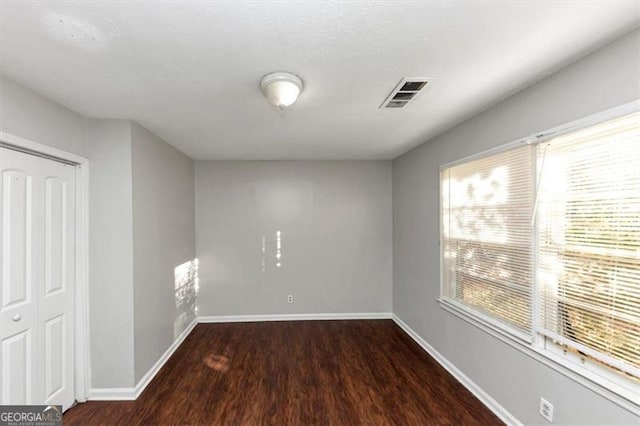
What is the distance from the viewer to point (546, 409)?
1.76m

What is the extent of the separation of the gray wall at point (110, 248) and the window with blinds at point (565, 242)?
315cm

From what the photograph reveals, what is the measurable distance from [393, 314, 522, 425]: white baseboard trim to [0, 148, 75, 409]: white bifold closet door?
348 centimetres

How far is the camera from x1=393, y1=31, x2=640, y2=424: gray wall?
144cm

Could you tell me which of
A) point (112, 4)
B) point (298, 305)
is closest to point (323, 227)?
point (298, 305)

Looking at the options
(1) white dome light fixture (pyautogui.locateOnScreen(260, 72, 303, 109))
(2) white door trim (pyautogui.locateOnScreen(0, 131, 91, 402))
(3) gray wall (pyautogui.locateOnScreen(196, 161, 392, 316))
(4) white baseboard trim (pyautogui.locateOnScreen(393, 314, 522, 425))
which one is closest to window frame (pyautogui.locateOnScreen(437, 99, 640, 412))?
(4) white baseboard trim (pyautogui.locateOnScreen(393, 314, 522, 425))

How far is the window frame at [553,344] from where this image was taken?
139 centimetres

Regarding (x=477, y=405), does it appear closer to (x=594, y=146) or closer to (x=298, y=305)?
(x=594, y=146)

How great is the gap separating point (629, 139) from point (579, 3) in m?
0.76

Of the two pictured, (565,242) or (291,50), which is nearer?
(291,50)

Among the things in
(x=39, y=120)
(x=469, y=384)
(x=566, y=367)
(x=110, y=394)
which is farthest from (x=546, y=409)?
(x=39, y=120)

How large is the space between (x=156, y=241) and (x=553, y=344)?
3.52 metres

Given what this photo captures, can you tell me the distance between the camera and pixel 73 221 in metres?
2.32

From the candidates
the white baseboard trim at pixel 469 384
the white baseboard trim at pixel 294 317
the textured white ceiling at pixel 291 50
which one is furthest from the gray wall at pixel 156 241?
the white baseboard trim at pixel 469 384

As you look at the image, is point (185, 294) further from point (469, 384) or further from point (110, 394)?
point (469, 384)
